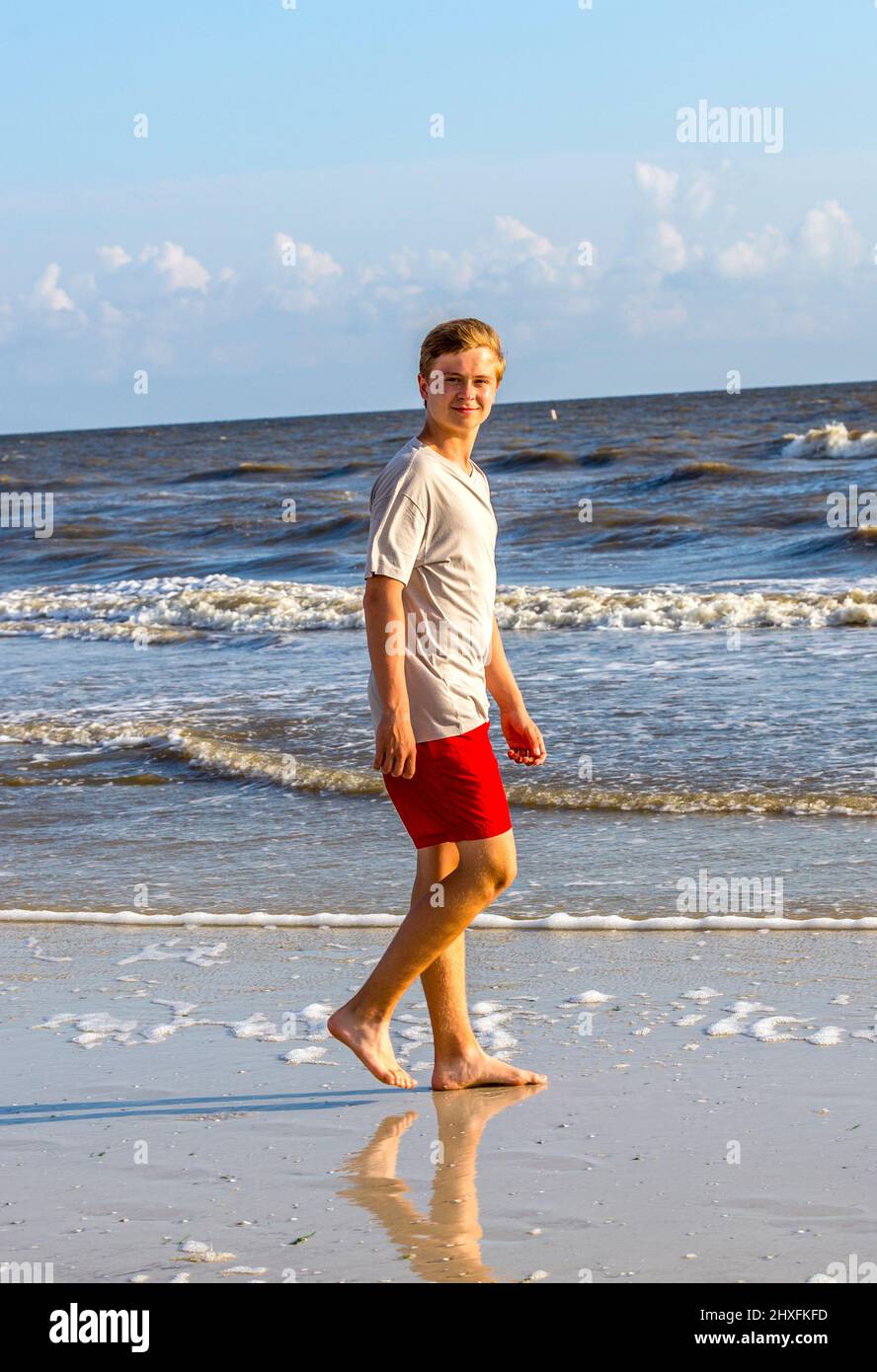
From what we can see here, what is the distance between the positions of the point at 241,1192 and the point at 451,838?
88cm

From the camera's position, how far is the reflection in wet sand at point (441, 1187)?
270cm

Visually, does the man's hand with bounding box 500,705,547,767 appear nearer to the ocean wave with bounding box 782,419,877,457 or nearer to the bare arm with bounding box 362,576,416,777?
the bare arm with bounding box 362,576,416,777

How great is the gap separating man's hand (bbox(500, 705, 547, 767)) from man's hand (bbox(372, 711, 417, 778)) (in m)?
0.53

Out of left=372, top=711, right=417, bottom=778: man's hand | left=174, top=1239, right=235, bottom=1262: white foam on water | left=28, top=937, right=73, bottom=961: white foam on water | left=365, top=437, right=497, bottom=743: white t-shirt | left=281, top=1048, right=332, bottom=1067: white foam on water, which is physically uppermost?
left=365, top=437, right=497, bottom=743: white t-shirt

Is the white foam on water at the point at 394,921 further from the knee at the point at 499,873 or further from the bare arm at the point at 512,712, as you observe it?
the knee at the point at 499,873

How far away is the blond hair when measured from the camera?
3398mm

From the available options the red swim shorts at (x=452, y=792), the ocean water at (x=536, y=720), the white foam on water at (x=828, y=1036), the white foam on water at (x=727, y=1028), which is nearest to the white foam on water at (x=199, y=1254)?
the red swim shorts at (x=452, y=792)

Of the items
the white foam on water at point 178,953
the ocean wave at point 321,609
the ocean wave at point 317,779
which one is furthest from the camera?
the ocean wave at point 321,609

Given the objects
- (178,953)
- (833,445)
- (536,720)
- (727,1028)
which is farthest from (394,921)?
(833,445)

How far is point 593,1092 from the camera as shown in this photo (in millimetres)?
3504

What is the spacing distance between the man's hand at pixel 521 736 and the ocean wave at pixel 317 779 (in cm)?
286

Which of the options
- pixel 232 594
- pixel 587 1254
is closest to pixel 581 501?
pixel 232 594

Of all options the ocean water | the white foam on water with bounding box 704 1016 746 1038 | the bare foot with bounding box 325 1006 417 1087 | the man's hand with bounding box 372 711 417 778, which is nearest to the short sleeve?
the man's hand with bounding box 372 711 417 778

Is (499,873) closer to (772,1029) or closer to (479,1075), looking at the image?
(479,1075)
